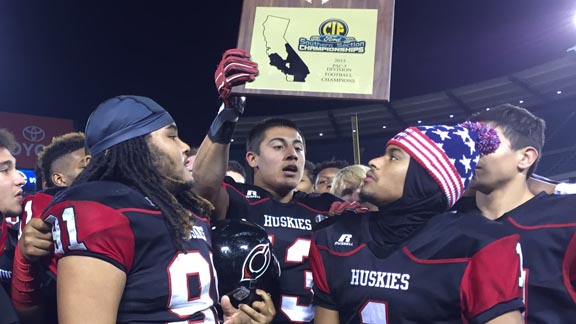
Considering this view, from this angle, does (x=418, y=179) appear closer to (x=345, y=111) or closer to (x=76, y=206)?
(x=76, y=206)

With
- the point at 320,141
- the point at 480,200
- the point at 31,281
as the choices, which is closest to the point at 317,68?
the point at 480,200

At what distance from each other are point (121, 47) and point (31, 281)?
11877 mm

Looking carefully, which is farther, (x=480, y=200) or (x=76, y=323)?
(x=480, y=200)

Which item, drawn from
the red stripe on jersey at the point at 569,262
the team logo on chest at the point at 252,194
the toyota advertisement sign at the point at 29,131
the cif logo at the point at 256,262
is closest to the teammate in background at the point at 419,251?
the cif logo at the point at 256,262

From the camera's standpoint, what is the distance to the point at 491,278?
1.85 meters

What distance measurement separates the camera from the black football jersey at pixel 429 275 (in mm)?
1864

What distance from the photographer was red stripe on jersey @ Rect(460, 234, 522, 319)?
6.03ft

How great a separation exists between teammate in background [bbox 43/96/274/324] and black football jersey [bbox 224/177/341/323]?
71 cm

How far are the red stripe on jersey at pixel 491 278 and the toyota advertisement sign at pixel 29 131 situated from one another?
40.0 ft

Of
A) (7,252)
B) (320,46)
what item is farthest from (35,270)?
(320,46)

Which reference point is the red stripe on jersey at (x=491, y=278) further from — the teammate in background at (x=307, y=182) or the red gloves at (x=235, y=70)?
the teammate in background at (x=307, y=182)

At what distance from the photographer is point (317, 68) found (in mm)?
2783

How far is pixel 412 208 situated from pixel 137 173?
3.42 ft

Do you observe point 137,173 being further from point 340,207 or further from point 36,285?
point 340,207
